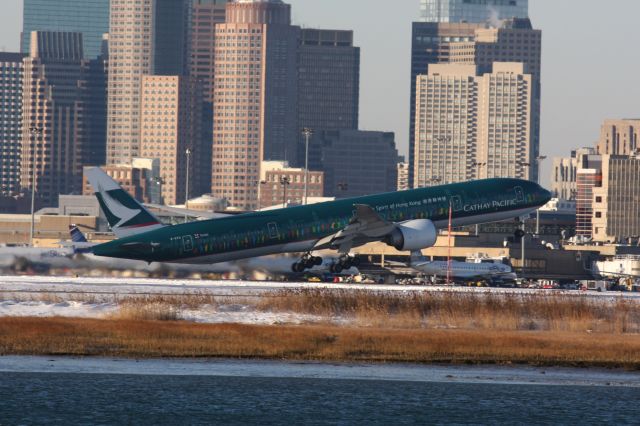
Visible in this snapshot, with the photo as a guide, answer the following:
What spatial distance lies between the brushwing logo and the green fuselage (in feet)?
12.7

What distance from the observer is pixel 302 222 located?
125562mm

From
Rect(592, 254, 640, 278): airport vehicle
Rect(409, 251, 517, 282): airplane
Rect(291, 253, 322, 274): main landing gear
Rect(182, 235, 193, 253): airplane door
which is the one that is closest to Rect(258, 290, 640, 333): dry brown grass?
Rect(182, 235, 193, 253): airplane door

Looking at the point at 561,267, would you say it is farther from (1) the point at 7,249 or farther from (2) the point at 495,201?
(1) the point at 7,249

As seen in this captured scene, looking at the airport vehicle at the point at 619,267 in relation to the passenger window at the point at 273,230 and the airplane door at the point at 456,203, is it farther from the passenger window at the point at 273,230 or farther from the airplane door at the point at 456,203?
the passenger window at the point at 273,230

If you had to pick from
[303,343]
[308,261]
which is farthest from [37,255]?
[303,343]

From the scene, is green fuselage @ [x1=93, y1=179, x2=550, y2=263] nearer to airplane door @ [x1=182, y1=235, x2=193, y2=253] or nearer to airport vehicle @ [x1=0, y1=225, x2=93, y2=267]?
airplane door @ [x1=182, y1=235, x2=193, y2=253]

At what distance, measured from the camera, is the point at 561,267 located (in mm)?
180625

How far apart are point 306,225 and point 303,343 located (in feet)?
131

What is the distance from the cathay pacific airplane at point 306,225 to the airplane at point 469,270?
100 ft

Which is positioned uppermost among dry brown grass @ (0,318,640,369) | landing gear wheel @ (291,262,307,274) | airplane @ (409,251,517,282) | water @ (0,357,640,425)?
landing gear wheel @ (291,262,307,274)

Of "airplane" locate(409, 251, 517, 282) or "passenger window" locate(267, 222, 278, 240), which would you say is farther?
"airplane" locate(409, 251, 517, 282)

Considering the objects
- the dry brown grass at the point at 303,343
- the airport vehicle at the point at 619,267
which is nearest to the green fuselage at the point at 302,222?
the dry brown grass at the point at 303,343

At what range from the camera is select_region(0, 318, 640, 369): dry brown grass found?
3280 inches

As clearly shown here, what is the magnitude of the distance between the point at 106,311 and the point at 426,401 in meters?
32.9
